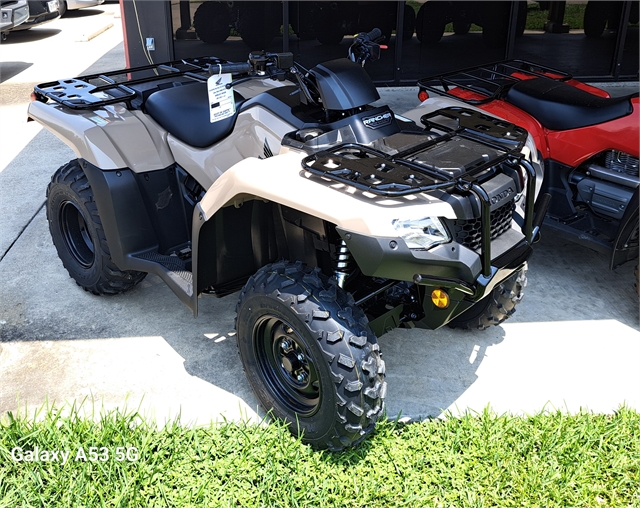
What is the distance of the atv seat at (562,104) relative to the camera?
3.79m

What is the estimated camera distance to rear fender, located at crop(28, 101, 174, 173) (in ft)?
10.9

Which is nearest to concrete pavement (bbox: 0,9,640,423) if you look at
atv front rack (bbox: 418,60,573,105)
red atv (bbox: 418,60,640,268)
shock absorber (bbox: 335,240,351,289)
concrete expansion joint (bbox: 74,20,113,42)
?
red atv (bbox: 418,60,640,268)

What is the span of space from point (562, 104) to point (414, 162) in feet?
5.98

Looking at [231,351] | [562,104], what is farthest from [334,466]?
→ [562,104]

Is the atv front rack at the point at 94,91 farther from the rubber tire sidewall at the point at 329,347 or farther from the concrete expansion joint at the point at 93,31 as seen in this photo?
the concrete expansion joint at the point at 93,31

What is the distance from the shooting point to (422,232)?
237 centimetres

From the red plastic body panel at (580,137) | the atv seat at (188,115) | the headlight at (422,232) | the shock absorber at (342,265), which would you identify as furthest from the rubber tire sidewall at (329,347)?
the red plastic body panel at (580,137)

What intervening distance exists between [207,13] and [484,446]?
20.5 ft

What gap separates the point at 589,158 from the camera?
3.87 meters

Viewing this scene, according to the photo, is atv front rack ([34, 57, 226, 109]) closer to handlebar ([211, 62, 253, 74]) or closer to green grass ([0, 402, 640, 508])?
handlebar ([211, 62, 253, 74])

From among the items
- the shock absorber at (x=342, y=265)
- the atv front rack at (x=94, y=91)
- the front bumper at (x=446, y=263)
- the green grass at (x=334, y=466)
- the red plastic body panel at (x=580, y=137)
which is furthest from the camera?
the red plastic body panel at (x=580, y=137)

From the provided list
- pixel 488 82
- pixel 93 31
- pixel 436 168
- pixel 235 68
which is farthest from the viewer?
pixel 93 31

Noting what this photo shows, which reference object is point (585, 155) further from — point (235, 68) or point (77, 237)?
point (77, 237)

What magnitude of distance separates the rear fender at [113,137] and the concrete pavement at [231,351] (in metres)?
0.90
